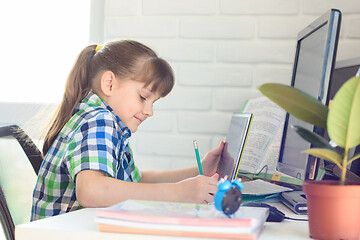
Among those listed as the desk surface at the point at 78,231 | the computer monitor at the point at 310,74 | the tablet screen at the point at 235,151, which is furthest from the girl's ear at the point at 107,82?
the desk surface at the point at 78,231

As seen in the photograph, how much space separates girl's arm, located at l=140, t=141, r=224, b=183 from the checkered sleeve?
44 cm

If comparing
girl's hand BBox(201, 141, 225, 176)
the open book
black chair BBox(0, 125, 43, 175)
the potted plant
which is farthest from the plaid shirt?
the potted plant

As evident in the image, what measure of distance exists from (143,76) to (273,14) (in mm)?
740

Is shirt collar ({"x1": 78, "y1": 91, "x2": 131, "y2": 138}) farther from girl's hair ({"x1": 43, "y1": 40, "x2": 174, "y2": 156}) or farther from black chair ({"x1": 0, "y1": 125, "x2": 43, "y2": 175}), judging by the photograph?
black chair ({"x1": 0, "y1": 125, "x2": 43, "y2": 175})

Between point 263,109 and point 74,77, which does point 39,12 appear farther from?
point 263,109

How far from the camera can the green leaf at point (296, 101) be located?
31.4 inches

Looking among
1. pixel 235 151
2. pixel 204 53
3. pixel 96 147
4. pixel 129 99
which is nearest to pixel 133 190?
pixel 96 147

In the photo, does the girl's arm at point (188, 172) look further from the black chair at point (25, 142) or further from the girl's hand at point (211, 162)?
the black chair at point (25, 142)

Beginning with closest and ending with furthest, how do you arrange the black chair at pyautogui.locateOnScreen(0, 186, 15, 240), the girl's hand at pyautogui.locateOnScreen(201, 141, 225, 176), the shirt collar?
1. the black chair at pyautogui.locateOnScreen(0, 186, 15, 240)
2. the shirt collar
3. the girl's hand at pyautogui.locateOnScreen(201, 141, 225, 176)

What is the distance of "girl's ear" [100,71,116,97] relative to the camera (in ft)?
4.89

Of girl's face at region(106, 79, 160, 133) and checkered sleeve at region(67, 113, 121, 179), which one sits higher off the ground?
girl's face at region(106, 79, 160, 133)

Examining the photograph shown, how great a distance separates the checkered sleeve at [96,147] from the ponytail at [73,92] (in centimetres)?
18

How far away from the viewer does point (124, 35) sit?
2.15 m

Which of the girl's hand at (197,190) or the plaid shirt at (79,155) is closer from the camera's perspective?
the girl's hand at (197,190)
